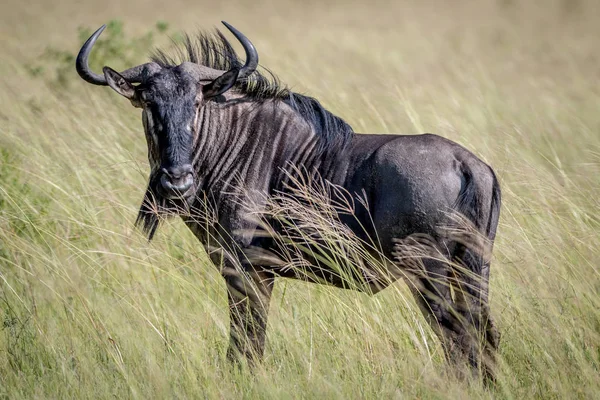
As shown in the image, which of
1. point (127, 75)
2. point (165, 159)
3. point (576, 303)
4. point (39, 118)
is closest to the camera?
point (576, 303)

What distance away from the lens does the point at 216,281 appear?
4773 millimetres

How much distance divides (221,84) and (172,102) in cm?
30

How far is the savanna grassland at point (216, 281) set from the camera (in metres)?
3.54

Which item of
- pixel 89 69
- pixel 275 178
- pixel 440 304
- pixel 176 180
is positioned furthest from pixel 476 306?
pixel 89 69

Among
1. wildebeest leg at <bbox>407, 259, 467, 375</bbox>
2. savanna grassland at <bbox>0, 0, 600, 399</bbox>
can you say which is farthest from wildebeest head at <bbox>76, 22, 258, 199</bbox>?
wildebeest leg at <bbox>407, 259, 467, 375</bbox>

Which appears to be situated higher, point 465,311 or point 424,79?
point 424,79

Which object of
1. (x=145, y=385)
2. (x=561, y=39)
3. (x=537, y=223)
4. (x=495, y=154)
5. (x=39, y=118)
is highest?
(x=561, y=39)

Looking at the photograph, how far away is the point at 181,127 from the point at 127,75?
561 millimetres

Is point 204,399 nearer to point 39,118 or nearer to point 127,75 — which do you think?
point 127,75

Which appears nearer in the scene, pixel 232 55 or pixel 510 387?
pixel 510 387

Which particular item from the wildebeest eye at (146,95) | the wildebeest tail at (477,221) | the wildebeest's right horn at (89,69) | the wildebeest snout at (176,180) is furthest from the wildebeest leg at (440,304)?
the wildebeest's right horn at (89,69)

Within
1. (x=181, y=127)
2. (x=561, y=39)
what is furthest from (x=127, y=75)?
Result: (x=561, y=39)

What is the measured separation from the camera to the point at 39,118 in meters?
7.08

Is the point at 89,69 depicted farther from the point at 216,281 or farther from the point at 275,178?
the point at 216,281
